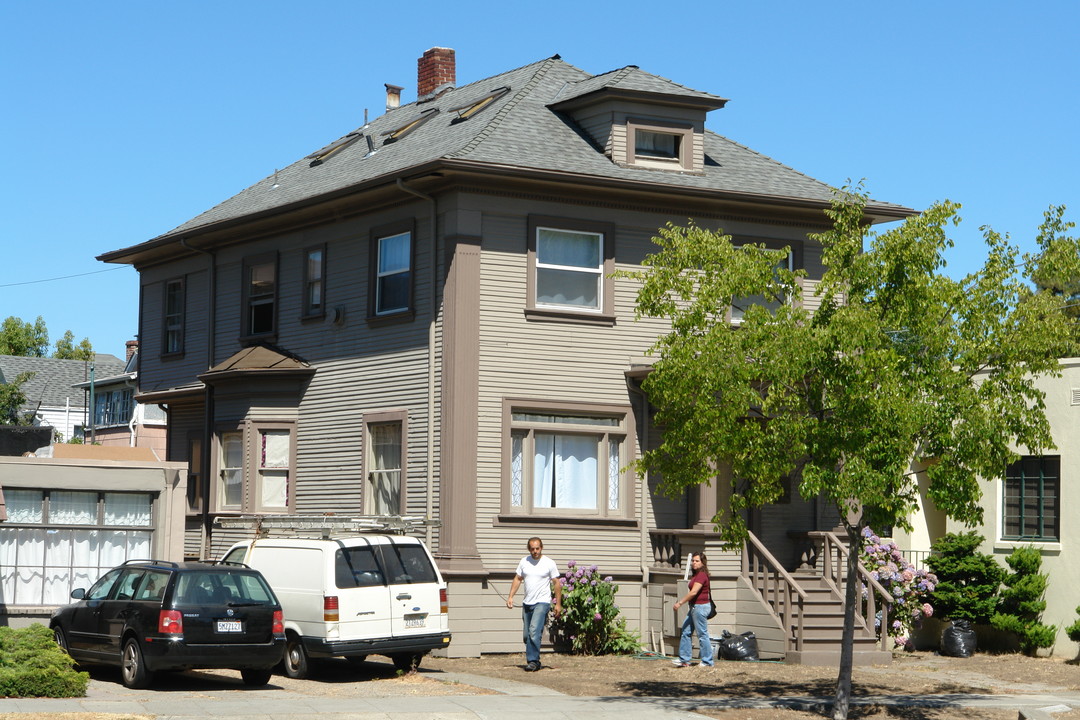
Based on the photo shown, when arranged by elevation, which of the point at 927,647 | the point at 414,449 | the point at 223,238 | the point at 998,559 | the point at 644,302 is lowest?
the point at 927,647

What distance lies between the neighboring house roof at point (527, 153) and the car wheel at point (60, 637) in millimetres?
8720

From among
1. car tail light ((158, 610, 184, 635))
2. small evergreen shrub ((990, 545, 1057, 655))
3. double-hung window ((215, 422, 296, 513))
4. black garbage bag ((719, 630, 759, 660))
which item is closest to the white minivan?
car tail light ((158, 610, 184, 635))

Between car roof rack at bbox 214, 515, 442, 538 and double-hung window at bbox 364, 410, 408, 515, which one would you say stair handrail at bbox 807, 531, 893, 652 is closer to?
car roof rack at bbox 214, 515, 442, 538

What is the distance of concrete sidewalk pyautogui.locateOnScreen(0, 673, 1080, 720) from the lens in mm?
15508

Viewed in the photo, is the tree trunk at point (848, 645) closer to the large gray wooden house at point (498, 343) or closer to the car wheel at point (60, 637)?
the large gray wooden house at point (498, 343)

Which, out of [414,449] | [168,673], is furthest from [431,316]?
[168,673]

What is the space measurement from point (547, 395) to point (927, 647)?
8.35 metres

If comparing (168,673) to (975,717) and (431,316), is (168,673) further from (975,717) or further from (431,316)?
(975,717)

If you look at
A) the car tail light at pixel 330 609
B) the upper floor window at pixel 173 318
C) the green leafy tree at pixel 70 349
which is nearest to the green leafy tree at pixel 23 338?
the green leafy tree at pixel 70 349

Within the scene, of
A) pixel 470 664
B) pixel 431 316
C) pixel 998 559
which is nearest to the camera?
pixel 470 664

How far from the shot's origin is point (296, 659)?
19.4 meters

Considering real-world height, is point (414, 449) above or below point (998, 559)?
above

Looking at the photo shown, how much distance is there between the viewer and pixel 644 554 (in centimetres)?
2400

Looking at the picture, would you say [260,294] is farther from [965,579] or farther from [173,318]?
[965,579]
